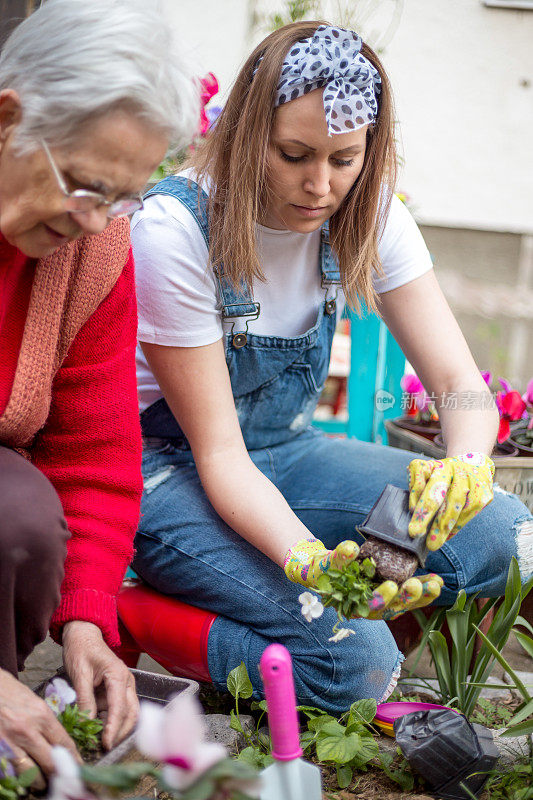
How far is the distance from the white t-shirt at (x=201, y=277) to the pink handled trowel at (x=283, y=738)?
32.2 inches

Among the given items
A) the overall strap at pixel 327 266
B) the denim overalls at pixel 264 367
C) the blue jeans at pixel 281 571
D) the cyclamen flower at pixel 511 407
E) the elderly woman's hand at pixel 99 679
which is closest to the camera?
the elderly woman's hand at pixel 99 679

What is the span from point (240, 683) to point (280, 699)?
0.64 metres

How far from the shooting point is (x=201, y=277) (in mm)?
1760

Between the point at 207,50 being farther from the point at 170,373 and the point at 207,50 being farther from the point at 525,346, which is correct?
the point at 170,373

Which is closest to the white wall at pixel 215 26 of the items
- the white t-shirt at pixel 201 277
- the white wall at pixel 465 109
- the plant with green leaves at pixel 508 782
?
the white wall at pixel 465 109

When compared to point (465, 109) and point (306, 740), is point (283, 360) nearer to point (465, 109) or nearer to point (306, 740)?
point (306, 740)

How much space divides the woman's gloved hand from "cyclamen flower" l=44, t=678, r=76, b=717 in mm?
439

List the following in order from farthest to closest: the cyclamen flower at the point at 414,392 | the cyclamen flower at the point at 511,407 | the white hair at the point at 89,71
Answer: the cyclamen flower at the point at 414,392 → the cyclamen flower at the point at 511,407 → the white hair at the point at 89,71

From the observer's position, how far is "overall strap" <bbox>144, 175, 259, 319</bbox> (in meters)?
1.79

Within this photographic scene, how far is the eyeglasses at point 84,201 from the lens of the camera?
Answer: 1.16 m

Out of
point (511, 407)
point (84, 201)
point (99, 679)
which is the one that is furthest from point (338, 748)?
point (511, 407)

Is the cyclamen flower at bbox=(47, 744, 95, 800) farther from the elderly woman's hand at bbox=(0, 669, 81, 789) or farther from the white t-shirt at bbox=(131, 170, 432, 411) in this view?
the white t-shirt at bbox=(131, 170, 432, 411)

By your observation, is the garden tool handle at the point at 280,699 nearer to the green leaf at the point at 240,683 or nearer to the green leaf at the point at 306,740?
the green leaf at the point at 306,740

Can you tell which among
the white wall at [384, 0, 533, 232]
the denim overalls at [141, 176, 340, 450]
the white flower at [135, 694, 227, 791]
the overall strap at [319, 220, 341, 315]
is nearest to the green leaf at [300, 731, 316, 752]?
the denim overalls at [141, 176, 340, 450]
